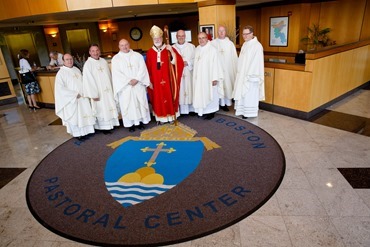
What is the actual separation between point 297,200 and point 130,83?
330 centimetres

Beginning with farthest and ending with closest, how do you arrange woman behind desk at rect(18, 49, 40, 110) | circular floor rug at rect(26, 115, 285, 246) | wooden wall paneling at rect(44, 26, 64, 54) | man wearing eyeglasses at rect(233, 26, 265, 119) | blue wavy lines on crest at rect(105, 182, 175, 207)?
1. wooden wall paneling at rect(44, 26, 64, 54)
2. woman behind desk at rect(18, 49, 40, 110)
3. man wearing eyeglasses at rect(233, 26, 265, 119)
4. blue wavy lines on crest at rect(105, 182, 175, 207)
5. circular floor rug at rect(26, 115, 285, 246)

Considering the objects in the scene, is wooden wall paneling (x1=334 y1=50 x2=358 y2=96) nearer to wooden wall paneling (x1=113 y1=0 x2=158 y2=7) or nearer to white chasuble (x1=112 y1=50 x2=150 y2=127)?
white chasuble (x1=112 y1=50 x2=150 y2=127)

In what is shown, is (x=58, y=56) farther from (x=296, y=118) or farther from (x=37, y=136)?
(x=296, y=118)

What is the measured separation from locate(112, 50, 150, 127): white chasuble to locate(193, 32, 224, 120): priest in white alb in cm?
100

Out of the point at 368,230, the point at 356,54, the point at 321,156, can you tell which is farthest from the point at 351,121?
the point at 368,230

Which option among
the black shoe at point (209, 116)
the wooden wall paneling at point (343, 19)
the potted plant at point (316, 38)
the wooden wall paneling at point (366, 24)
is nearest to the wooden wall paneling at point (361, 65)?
the wooden wall paneling at point (366, 24)

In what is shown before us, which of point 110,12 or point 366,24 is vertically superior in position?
point 110,12

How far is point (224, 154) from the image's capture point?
157 inches

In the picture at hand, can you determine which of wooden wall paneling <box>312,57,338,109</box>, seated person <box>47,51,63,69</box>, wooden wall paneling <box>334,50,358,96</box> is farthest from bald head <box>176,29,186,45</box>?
seated person <box>47,51,63,69</box>

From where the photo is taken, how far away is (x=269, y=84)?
18.4 feet

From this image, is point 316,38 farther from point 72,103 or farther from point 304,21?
point 72,103

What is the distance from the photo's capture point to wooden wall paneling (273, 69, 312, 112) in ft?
16.3

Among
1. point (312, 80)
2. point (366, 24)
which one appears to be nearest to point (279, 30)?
point (366, 24)

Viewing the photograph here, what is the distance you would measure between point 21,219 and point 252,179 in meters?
2.70
